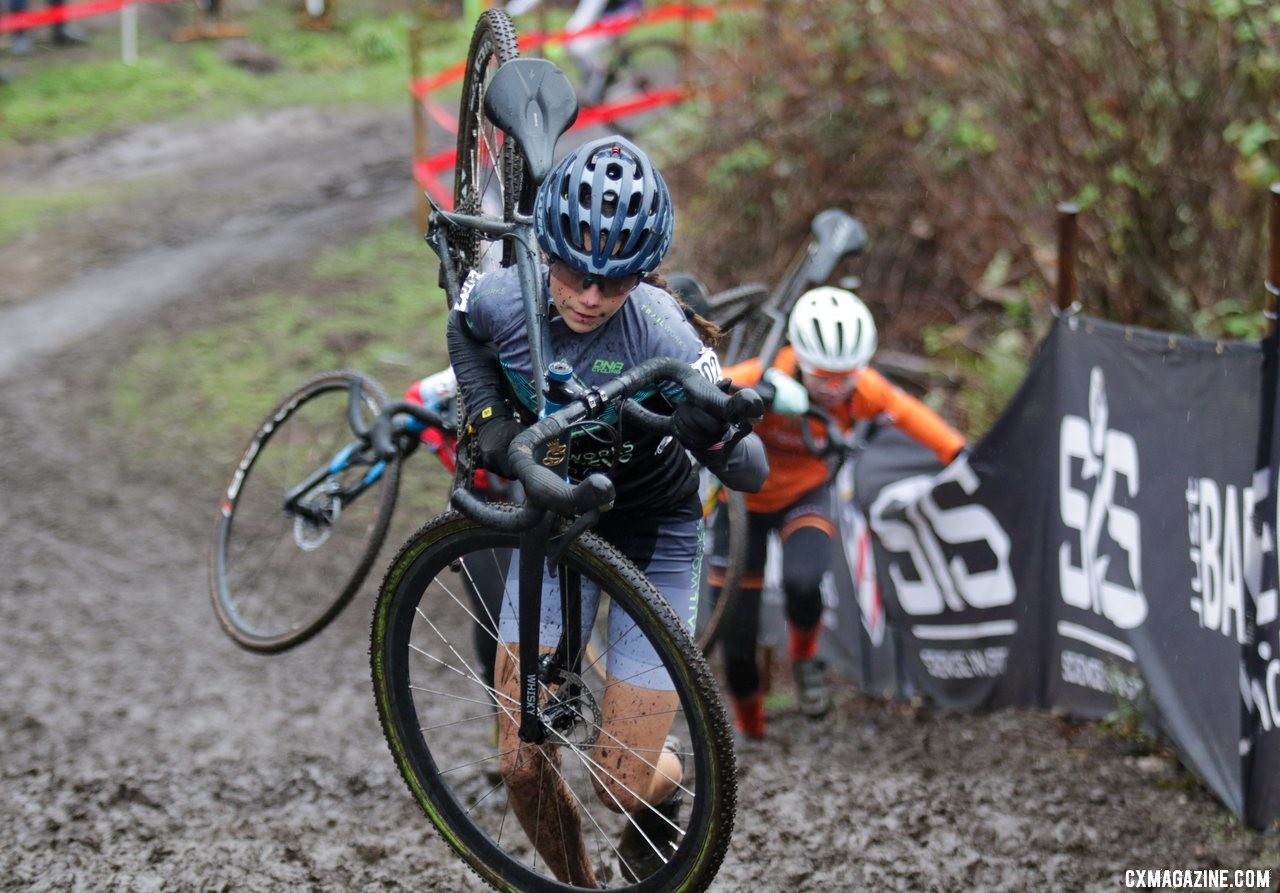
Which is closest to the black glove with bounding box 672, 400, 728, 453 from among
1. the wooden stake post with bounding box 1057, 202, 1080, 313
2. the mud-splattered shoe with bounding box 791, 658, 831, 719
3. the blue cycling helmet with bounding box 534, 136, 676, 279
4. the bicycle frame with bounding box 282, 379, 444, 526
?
the blue cycling helmet with bounding box 534, 136, 676, 279

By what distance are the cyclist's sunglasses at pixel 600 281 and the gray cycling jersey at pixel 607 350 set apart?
0.15 m

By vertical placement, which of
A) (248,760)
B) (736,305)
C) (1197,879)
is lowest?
(1197,879)

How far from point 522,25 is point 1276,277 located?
14854 mm

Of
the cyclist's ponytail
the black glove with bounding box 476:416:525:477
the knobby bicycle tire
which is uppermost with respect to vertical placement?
the cyclist's ponytail

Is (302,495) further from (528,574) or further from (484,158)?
(528,574)

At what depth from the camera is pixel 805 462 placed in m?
6.92

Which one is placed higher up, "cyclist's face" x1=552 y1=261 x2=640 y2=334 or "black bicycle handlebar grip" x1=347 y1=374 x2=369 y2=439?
"cyclist's face" x1=552 y1=261 x2=640 y2=334

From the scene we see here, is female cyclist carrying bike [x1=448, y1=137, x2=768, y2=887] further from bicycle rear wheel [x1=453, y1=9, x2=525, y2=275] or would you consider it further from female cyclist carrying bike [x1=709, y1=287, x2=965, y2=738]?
female cyclist carrying bike [x1=709, y1=287, x2=965, y2=738]

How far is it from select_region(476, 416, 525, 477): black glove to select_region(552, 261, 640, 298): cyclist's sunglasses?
406 millimetres

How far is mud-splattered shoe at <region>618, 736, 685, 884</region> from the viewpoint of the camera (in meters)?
3.89

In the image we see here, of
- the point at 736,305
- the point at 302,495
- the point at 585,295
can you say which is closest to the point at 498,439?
the point at 585,295

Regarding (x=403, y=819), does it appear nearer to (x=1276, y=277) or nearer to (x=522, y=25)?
(x=1276, y=277)

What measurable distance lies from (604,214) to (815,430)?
3384mm

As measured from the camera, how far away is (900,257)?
1126 centimetres
